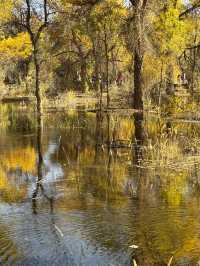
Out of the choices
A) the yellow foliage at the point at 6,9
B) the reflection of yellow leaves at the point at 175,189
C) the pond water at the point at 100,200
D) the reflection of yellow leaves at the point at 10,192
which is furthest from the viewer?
the yellow foliage at the point at 6,9

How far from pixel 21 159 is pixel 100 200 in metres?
4.98

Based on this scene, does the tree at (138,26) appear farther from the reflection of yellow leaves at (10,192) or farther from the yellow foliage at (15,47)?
the yellow foliage at (15,47)

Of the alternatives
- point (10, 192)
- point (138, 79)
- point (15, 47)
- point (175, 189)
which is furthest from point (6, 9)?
point (175, 189)

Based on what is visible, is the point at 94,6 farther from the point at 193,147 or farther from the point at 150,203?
the point at 150,203

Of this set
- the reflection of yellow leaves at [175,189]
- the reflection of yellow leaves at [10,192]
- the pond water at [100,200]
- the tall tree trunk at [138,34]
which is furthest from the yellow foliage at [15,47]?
the reflection of yellow leaves at [175,189]

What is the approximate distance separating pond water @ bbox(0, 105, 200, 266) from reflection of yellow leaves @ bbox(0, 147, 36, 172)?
0.02 metres

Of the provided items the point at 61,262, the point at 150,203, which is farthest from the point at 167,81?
the point at 61,262

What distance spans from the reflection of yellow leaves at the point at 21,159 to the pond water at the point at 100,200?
0.02m

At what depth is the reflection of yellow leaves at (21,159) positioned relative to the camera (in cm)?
1332

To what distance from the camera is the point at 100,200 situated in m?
9.90

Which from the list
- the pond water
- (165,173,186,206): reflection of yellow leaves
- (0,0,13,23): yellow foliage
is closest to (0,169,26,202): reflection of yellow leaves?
the pond water

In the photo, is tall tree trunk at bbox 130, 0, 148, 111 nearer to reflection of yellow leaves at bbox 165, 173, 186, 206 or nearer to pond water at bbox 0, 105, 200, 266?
pond water at bbox 0, 105, 200, 266

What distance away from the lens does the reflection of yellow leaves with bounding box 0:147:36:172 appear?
43.7 feet

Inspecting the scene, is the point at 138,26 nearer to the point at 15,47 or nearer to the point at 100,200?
the point at 100,200
